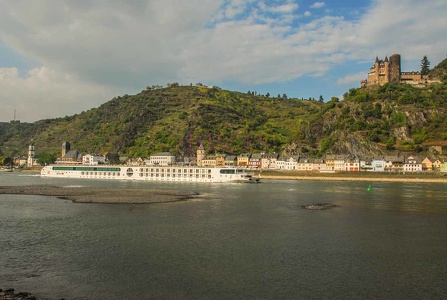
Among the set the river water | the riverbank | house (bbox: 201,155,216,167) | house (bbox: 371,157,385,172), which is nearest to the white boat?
the riverbank

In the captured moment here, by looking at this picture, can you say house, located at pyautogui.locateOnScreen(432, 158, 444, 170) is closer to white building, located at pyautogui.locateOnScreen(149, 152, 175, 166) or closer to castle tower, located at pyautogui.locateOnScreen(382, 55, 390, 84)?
castle tower, located at pyautogui.locateOnScreen(382, 55, 390, 84)

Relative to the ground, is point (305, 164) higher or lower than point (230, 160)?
lower

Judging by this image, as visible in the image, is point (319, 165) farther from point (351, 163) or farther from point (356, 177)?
point (356, 177)

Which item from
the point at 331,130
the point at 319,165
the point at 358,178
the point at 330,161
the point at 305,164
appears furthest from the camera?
the point at 331,130

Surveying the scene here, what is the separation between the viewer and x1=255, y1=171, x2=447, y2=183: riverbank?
100250 millimetres

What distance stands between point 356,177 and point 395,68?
75.5 meters

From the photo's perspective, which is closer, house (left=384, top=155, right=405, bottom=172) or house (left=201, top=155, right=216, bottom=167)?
house (left=384, top=155, right=405, bottom=172)

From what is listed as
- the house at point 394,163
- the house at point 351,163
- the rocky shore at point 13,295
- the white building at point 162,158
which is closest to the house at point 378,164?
the house at point 394,163

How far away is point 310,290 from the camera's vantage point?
1720cm

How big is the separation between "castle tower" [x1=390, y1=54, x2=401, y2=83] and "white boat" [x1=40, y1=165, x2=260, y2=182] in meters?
94.1

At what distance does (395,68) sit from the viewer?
161250 millimetres

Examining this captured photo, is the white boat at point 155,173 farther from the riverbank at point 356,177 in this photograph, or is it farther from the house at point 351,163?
the house at point 351,163

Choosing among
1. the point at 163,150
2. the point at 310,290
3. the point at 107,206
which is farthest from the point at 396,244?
the point at 163,150

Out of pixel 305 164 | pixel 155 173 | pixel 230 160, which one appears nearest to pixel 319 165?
pixel 305 164
